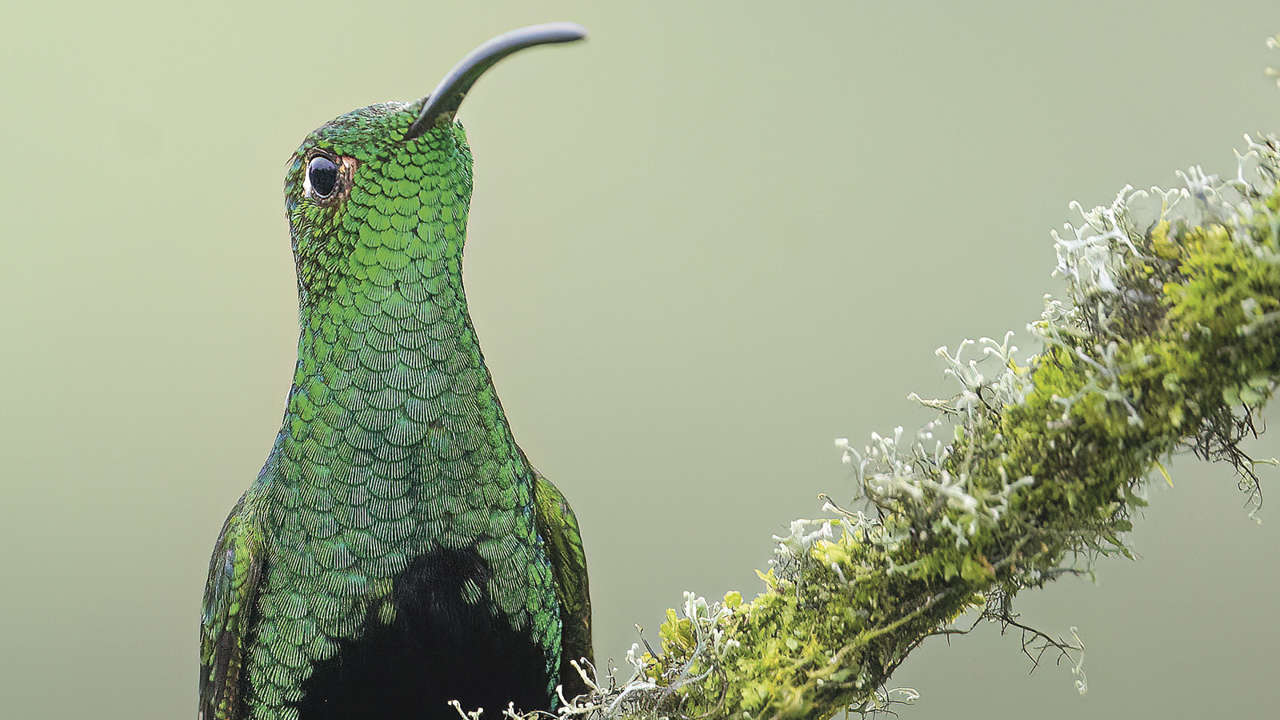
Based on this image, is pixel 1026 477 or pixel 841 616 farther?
pixel 841 616

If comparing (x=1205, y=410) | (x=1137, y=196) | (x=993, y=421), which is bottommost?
(x=1205, y=410)

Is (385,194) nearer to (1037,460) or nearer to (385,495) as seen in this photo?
(385,495)

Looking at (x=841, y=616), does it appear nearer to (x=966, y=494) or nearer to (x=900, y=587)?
(x=900, y=587)

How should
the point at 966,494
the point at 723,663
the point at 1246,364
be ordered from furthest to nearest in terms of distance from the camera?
the point at 723,663
the point at 966,494
the point at 1246,364

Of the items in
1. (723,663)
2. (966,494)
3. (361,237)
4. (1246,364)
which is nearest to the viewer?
(1246,364)

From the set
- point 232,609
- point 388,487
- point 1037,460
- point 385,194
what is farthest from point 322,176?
point 1037,460

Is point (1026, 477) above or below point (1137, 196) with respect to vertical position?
below

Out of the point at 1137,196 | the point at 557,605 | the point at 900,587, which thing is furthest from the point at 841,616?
the point at 557,605
